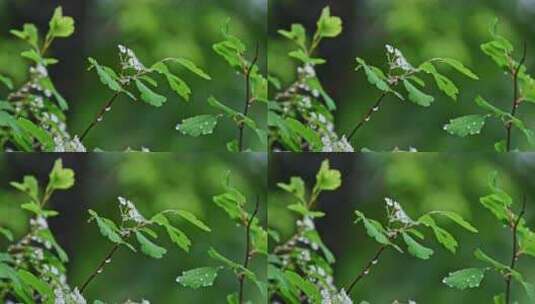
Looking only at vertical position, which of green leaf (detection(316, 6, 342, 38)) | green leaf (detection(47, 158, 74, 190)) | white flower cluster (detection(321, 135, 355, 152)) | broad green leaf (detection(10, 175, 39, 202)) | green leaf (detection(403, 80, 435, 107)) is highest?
green leaf (detection(316, 6, 342, 38))

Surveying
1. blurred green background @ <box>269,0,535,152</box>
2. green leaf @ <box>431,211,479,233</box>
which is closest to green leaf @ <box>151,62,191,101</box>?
blurred green background @ <box>269,0,535,152</box>

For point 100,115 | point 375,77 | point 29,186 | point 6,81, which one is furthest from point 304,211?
point 6,81

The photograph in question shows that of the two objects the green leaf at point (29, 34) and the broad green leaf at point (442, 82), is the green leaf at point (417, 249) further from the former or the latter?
the green leaf at point (29, 34)

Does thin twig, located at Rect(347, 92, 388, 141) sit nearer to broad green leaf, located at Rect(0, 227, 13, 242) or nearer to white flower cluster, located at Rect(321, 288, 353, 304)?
white flower cluster, located at Rect(321, 288, 353, 304)

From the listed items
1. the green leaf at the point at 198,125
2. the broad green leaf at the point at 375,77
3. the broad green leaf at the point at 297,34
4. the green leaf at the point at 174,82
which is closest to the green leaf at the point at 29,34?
the green leaf at the point at 174,82

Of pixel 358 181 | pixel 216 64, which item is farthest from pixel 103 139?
pixel 358 181

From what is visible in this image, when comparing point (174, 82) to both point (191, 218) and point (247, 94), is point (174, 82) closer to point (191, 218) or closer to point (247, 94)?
point (247, 94)
